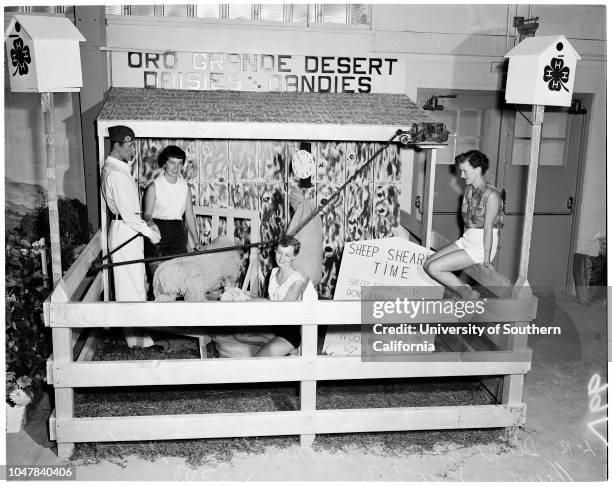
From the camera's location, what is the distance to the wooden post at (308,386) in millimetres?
4871

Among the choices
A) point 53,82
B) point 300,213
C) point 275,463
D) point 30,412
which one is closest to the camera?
point 53,82

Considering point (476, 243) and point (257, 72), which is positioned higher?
point (257, 72)

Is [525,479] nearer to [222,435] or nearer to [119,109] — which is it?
[222,435]

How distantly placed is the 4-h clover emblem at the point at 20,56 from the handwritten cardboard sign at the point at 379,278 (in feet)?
9.93

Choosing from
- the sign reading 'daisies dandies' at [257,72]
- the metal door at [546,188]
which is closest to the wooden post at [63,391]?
the sign reading 'daisies dandies' at [257,72]

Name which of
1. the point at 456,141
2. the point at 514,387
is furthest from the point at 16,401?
the point at 456,141

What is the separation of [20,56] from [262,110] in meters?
2.37

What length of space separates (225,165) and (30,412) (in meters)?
3.16

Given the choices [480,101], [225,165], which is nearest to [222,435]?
[225,165]

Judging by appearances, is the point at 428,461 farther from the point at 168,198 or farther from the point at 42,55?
the point at 42,55

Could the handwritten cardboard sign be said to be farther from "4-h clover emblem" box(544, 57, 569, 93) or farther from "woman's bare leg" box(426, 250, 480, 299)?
"4-h clover emblem" box(544, 57, 569, 93)

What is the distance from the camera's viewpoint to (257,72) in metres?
7.46

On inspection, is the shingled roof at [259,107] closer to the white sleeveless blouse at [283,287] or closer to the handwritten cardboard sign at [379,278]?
the handwritten cardboard sign at [379,278]

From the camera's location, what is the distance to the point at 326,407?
18.5 ft
